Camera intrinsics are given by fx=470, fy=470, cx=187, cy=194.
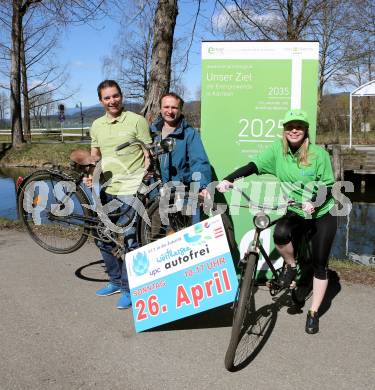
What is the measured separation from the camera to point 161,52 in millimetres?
7188

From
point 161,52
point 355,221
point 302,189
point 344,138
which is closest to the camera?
point 302,189

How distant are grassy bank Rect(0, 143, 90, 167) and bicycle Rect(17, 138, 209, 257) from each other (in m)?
19.8

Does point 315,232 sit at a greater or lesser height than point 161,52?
lesser

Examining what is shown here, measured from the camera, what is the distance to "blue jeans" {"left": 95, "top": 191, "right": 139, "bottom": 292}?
4363 mm

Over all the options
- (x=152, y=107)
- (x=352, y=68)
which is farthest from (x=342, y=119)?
(x=152, y=107)

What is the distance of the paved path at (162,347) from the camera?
311cm

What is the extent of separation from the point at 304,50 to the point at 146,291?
2.75 meters

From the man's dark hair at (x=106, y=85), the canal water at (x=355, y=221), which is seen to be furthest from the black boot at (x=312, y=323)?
the canal water at (x=355, y=221)

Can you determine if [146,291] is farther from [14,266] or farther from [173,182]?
[14,266]

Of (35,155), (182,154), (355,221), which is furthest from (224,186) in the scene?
(35,155)

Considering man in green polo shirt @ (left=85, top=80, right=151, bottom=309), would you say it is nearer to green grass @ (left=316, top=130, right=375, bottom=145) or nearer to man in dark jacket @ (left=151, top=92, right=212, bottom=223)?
man in dark jacket @ (left=151, top=92, right=212, bottom=223)

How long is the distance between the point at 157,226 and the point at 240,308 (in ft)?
4.42

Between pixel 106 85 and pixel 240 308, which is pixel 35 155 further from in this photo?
pixel 240 308

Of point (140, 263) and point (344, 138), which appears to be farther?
point (344, 138)
